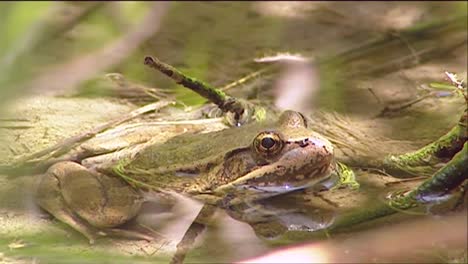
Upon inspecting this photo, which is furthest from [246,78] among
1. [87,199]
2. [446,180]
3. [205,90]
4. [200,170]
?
[446,180]

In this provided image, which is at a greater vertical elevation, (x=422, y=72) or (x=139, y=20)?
(x=139, y=20)

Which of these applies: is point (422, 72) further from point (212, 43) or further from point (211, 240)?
point (211, 240)

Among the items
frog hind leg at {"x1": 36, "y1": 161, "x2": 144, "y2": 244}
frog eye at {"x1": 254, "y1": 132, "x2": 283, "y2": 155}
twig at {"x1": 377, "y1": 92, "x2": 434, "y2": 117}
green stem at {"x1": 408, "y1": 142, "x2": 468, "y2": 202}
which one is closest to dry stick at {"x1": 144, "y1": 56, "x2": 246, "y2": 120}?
frog eye at {"x1": 254, "y1": 132, "x2": 283, "y2": 155}

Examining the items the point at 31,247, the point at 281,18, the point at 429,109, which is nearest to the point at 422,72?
the point at 429,109

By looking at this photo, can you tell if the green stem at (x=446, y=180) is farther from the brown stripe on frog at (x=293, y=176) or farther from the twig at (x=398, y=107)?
the twig at (x=398, y=107)

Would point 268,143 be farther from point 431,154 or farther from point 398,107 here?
point 398,107

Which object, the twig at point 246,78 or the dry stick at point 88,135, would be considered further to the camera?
the twig at point 246,78

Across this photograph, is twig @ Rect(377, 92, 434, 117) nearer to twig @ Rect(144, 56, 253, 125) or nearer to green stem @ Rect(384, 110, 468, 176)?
green stem @ Rect(384, 110, 468, 176)

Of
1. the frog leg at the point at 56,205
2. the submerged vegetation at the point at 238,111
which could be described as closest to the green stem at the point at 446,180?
the submerged vegetation at the point at 238,111
